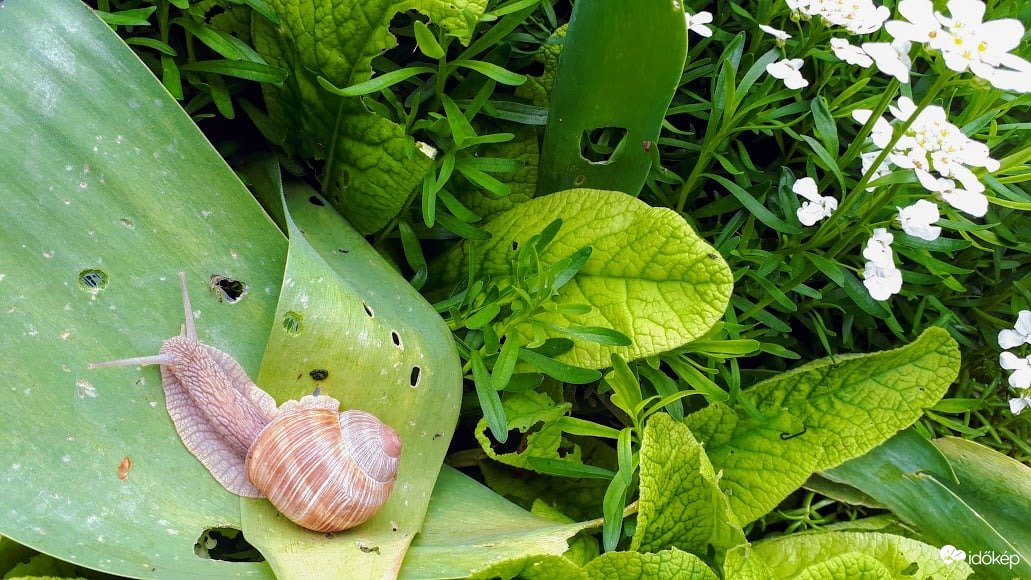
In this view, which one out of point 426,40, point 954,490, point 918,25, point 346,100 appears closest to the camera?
point 918,25

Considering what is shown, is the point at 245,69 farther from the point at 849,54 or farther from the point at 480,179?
the point at 849,54

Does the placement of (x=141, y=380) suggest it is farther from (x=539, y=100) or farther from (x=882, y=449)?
(x=882, y=449)

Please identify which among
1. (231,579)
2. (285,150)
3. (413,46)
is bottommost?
(231,579)

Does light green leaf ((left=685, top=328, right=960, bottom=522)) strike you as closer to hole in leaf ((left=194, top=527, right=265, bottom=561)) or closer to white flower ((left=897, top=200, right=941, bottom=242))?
white flower ((left=897, top=200, right=941, bottom=242))

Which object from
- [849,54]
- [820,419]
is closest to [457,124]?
[849,54]

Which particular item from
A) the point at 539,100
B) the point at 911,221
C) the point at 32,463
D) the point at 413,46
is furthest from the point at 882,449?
the point at 32,463

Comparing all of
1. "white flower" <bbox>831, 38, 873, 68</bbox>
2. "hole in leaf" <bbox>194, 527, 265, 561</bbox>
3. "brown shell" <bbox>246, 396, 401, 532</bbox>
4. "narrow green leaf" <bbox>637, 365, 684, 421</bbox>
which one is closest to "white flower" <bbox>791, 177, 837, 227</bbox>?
"white flower" <bbox>831, 38, 873, 68</bbox>
